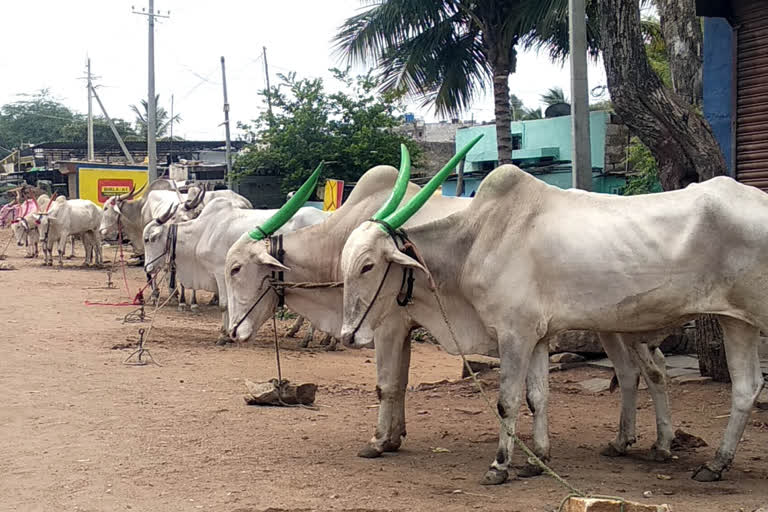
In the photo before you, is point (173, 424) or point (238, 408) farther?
point (238, 408)

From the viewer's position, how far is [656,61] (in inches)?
806

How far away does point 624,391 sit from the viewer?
595 centimetres

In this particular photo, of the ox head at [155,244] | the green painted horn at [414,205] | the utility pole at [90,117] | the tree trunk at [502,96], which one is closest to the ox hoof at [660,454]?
the green painted horn at [414,205]

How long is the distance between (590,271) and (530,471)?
1.21 m

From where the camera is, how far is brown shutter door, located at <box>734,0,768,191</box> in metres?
8.27

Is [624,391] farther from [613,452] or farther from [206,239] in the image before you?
[206,239]

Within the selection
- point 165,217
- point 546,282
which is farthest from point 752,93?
point 165,217

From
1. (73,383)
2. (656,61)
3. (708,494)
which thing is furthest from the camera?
(656,61)

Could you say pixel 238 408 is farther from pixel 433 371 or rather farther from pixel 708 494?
pixel 708 494

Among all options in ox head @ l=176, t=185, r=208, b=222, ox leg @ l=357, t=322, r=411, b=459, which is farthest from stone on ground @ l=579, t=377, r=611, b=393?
ox head @ l=176, t=185, r=208, b=222

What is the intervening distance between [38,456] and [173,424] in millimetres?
1164

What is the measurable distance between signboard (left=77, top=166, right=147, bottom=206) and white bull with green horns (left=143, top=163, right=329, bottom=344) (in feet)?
50.8

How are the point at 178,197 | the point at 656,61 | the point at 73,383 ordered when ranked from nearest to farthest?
A: the point at 73,383
the point at 178,197
the point at 656,61

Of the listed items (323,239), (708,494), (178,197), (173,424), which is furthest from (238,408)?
(178,197)
